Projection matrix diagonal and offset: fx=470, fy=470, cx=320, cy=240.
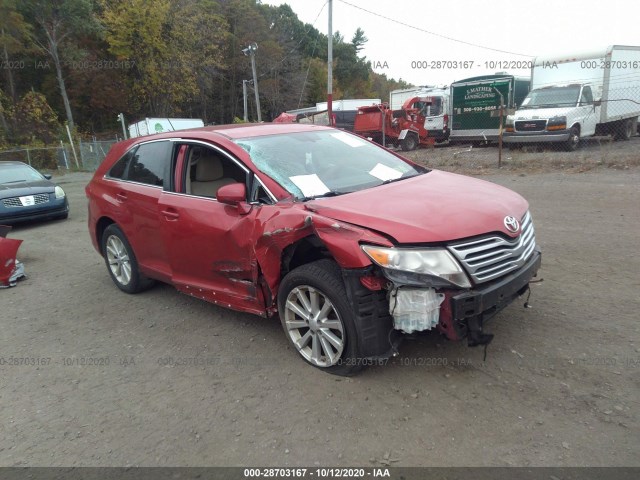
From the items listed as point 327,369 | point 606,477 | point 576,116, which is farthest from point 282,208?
point 576,116

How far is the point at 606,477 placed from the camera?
225cm

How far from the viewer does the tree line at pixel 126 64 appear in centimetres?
3356

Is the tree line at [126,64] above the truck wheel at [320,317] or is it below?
above

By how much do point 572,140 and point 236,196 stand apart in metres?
14.3

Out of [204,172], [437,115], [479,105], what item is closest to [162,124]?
[437,115]

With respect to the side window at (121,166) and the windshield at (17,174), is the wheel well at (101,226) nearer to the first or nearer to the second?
the side window at (121,166)

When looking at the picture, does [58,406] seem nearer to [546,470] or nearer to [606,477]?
[546,470]

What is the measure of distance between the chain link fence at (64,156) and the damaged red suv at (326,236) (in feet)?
75.9

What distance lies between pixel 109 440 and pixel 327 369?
56.1 inches

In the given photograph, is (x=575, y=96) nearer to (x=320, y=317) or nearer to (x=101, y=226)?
(x=101, y=226)

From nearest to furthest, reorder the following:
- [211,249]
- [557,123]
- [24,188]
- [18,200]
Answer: [211,249] → [18,200] → [24,188] → [557,123]

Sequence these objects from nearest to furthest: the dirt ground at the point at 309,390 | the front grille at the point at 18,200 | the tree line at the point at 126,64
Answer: the dirt ground at the point at 309,390
the front grille at the point at 18,200
the tree line at the point at 126,64

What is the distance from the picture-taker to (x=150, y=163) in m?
4.68

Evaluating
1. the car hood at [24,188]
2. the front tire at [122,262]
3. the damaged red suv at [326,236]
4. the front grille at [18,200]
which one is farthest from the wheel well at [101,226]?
the car hood at [24,188]
